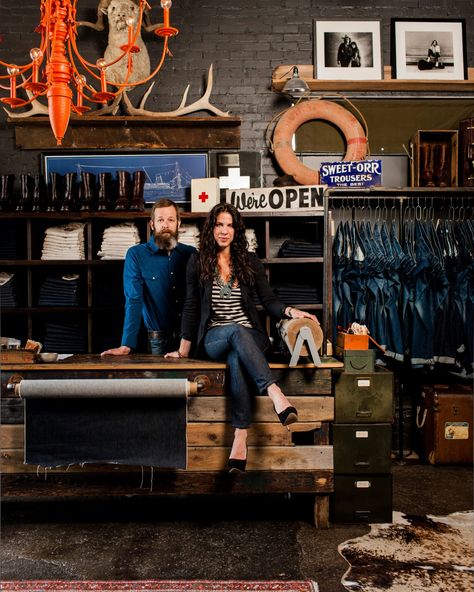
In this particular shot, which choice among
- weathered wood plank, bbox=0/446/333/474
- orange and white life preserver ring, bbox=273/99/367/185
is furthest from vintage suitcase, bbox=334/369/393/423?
orange and white life preserver ring, bbox=273/99/367/185

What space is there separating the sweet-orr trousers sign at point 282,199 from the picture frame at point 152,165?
83cm

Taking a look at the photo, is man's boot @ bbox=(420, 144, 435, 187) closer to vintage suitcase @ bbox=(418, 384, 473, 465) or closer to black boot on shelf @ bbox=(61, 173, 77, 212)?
vintage suitcase @ bbox=(418, 384, 473, 465)

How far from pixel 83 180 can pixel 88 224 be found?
1.12 ft

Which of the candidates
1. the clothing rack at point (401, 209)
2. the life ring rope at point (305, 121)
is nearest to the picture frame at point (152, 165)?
the life ring rope at point (305, 121)

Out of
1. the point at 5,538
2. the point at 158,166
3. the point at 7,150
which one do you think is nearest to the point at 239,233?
the point at 158,166

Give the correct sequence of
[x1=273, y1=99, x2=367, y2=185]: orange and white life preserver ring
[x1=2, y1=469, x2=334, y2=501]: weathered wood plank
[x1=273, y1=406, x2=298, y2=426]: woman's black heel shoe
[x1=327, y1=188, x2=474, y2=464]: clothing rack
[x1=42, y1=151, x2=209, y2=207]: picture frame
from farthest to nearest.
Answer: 1. [x1=42, y1=151, x2=209, y2=207]: picture frame
2. [x1=273, y1=99, x2=367, y2=185]: orange and white life preserver ring
3. [x1=327, y1=188, x2=474, y2=464]: clothing rack
4. [x1=2, y1=469, x2=334, y2=501]: weathered wood plank
5. [x1=273, y1=406, x2=298, y2=426]: woman's black heel shoe

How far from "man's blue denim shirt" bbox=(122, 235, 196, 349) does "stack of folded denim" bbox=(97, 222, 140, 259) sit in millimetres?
611

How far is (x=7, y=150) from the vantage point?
515 cm

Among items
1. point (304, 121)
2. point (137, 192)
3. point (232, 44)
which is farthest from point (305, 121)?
point (137, 192)

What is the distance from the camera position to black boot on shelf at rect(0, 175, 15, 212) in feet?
14.9

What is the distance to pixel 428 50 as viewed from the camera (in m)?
5.18

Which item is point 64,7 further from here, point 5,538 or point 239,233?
point 5,538

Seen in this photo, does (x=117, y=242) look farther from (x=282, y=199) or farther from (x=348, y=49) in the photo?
(x=348, y=49)

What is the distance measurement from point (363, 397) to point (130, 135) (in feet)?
9.95
